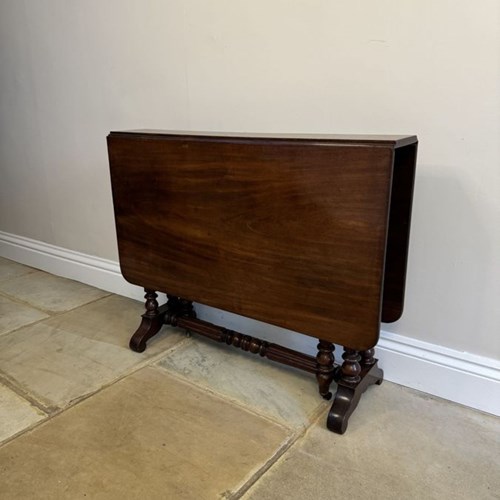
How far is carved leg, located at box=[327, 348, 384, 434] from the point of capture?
4.38 ft

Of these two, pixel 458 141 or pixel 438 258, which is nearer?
pixel 458 141

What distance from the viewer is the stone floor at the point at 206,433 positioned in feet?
3.77

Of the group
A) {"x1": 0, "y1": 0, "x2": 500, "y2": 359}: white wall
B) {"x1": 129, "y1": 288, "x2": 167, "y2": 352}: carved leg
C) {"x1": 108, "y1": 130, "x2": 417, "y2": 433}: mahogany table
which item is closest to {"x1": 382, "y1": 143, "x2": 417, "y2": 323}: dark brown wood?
{"x1": 108, "y1": 130, "x2": 417, "y2": 433}: mahogany table

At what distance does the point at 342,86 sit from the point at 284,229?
20.4 inches

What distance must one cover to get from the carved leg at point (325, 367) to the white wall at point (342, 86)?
0.29 meters

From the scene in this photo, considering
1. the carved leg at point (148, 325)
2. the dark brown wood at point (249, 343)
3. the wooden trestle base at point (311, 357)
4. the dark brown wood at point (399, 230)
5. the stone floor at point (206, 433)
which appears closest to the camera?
the stone floor at point (206, 433)

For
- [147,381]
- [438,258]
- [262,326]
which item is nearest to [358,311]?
[438,258]

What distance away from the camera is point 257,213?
4.32ft

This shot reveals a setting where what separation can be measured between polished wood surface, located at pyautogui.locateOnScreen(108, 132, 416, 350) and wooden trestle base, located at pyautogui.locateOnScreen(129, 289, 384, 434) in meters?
0.16

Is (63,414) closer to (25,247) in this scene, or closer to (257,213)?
(257,213)

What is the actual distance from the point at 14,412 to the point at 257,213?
972 millimetres

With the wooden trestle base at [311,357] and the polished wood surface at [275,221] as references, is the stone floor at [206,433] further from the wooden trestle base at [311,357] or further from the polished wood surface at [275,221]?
the polished wood surface at [275,221]

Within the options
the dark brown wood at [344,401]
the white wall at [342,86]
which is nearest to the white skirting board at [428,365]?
the white wall at [342,86]

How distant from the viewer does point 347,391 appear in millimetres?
1383
